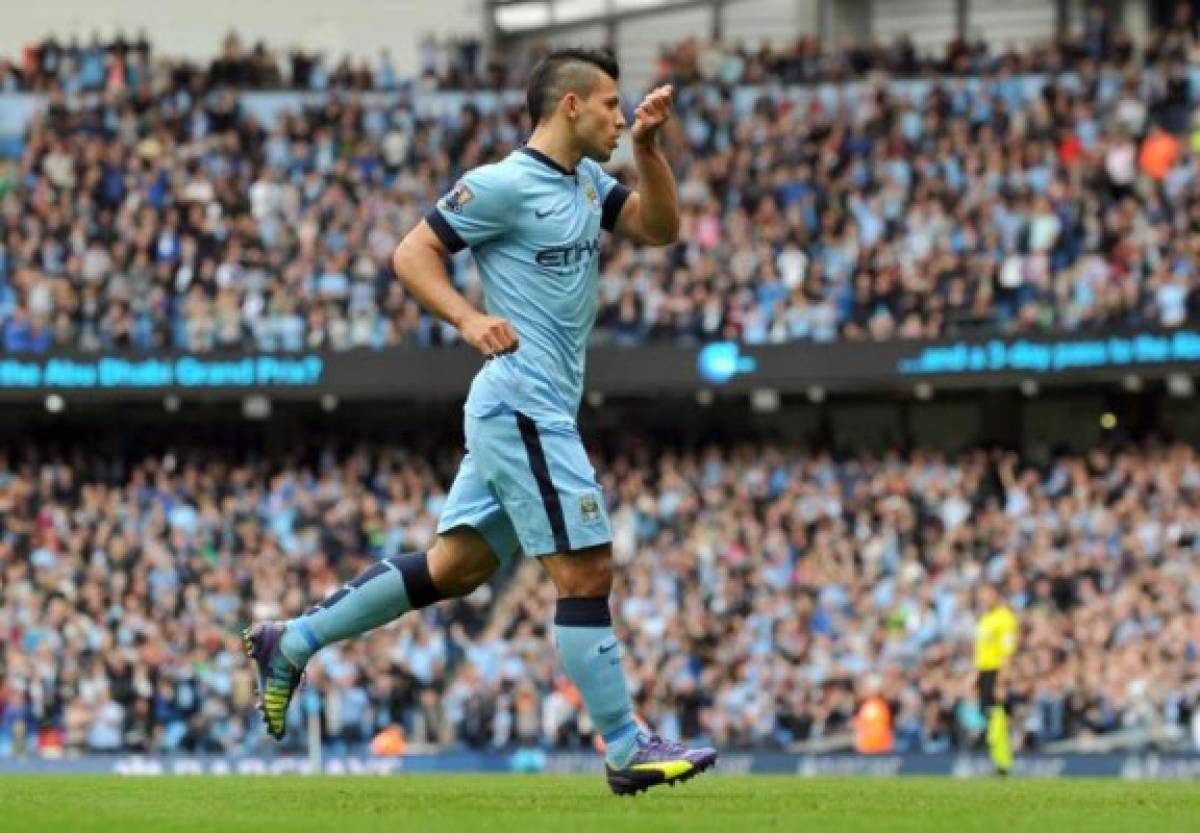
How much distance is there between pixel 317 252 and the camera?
3291cm

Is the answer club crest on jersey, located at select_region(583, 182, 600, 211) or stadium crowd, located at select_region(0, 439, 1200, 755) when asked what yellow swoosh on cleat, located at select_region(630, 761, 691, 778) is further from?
stadium crowd, located at select_region(0, 439, 1200, 755)

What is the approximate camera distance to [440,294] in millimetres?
9266

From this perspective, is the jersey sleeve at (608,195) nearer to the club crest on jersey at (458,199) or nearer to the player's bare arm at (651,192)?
the player's bare arm at (651,192)

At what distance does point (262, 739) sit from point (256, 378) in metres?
5.78

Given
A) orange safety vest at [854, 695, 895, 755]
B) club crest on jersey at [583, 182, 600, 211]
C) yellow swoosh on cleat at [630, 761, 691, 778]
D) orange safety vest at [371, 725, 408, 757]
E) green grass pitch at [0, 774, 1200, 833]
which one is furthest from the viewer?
orange safety vest at [371, 725, 408, 757]

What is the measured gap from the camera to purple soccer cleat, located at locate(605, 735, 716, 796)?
9.36m

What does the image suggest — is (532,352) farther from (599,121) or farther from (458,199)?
(599,121)

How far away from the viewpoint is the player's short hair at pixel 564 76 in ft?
31.4

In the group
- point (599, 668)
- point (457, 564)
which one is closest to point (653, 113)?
point (457, 564)

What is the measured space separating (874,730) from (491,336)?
18844 mm

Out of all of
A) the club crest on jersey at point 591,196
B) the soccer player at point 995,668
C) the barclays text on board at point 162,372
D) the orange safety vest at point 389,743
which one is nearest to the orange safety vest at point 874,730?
the soccer player at point 995,668

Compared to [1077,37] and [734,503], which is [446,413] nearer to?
[734,503]

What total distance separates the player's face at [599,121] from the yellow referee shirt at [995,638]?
14.9 meters

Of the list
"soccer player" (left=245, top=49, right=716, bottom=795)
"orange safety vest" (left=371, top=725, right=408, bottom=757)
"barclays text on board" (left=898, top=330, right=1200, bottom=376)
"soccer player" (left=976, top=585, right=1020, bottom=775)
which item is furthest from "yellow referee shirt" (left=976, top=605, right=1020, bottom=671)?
"soccer player" (left=245, top=49, right=716, bottom=795)
